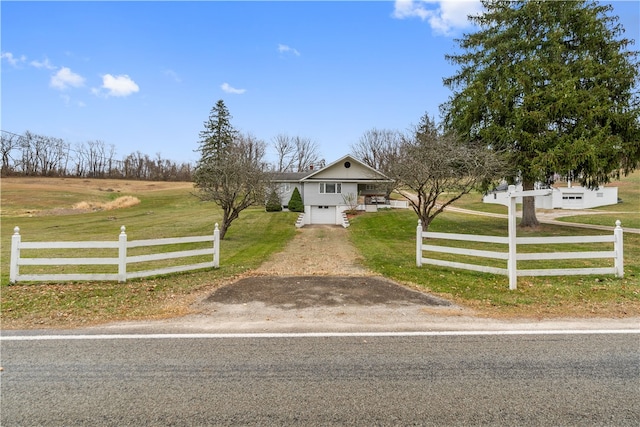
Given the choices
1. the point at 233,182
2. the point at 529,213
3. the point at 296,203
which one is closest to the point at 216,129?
the point at 296,203

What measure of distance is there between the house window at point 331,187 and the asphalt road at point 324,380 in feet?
93.0

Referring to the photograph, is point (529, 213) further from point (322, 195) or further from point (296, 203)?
point (296, 203)

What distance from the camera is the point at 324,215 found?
107 ft

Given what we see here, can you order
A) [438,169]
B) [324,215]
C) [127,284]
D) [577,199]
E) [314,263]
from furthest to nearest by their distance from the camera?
[577,199]
[324,215]
[438,169]
[314,263]
[127,284]

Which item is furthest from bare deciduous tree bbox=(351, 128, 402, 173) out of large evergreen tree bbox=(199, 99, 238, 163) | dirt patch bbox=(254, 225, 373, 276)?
dirt patch bbox=(254, 225, 373, 276)

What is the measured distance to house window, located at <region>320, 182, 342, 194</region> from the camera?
32.8 metres

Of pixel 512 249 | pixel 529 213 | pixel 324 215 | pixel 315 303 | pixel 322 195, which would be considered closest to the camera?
pixel 315 303

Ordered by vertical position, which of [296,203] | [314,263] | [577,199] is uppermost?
[577,199]

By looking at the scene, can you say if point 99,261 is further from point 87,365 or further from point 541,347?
point 541,347

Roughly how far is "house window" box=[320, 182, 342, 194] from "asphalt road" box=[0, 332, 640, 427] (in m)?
28.3

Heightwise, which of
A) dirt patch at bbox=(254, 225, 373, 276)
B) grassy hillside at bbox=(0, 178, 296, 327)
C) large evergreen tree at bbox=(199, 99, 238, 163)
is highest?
large evergreen tree at bbox=(199, 99, 238, 163)

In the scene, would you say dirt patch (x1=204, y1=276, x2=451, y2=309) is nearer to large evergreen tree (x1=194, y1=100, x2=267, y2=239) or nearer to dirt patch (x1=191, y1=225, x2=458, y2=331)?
dirt patch (x1=191, y1=225, x2=458, y2=331)

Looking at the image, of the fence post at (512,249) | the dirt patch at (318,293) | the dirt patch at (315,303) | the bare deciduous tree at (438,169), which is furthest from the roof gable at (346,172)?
the fence post at (512,249)

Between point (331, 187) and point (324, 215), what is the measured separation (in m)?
2.80
